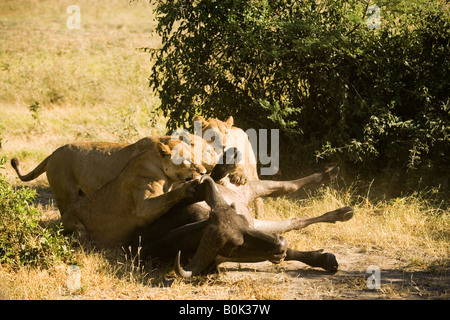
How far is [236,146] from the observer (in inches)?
283

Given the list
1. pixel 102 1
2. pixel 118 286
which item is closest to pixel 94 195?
pixel 118 286

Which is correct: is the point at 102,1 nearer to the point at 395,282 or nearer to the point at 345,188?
the point at 345,188

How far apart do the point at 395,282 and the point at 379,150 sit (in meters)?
3.28

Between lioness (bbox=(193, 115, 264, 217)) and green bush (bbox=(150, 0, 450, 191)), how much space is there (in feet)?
3.06

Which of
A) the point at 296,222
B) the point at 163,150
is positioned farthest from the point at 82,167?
the point at 296,222

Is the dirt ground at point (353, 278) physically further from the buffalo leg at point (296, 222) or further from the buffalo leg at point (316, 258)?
the buffalo leg at point (296, 222)

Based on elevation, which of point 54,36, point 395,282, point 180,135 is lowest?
point 395,282

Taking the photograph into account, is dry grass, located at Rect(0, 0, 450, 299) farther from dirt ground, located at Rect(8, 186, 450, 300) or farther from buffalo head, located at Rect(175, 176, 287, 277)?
buffalo head, located at Rect(175, 176, 287, 277)

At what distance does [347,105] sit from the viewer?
8.25 metres

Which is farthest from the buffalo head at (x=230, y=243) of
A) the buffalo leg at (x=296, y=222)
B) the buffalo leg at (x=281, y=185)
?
→ the buffalo leg at (x=281, y=185)

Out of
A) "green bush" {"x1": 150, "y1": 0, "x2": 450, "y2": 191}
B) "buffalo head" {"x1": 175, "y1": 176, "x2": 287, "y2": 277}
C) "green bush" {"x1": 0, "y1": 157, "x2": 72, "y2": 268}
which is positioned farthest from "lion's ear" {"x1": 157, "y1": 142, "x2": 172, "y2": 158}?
"green bush" {"x1": 150, "y1": 0, "x2": 450, "y2": 191}

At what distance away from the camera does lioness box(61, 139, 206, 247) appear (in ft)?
19.3

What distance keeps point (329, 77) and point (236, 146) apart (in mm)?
2073

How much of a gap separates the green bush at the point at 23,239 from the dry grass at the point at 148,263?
0.44ft
